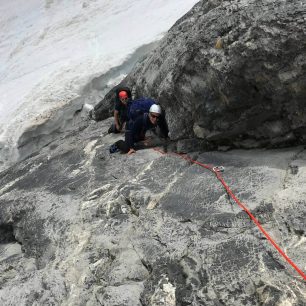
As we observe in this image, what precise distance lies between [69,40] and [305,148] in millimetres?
11802

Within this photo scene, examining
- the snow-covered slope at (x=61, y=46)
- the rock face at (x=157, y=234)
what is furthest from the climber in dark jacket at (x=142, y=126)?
the snow-covered slope at (x=61, y=46)

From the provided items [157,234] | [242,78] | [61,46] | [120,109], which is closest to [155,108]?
[120,109]

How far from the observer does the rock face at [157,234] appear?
401 cm

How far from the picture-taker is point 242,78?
528 centimetres

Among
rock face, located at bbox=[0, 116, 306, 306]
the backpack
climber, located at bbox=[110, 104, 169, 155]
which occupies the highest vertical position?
the backpack

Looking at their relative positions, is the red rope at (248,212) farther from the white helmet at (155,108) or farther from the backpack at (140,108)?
the backpack at (140,108)

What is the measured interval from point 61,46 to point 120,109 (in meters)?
8.32

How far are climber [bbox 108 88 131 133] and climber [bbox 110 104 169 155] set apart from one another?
644 mm

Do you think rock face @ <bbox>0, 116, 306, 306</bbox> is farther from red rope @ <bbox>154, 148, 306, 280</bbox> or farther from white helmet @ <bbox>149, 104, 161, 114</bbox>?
white helmet @ <bbox>149, 104, 161, 114</bbox>

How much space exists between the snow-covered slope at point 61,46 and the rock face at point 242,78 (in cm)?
523

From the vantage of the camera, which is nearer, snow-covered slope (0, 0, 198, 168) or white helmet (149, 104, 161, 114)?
white helmet (149, 104, 161, 114)

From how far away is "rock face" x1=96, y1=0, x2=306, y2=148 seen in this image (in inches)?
193

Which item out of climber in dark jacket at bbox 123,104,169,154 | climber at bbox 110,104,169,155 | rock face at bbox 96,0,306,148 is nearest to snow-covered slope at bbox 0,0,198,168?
climber at bbox 110,104,169,155

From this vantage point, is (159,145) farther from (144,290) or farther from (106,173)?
(144,290)
